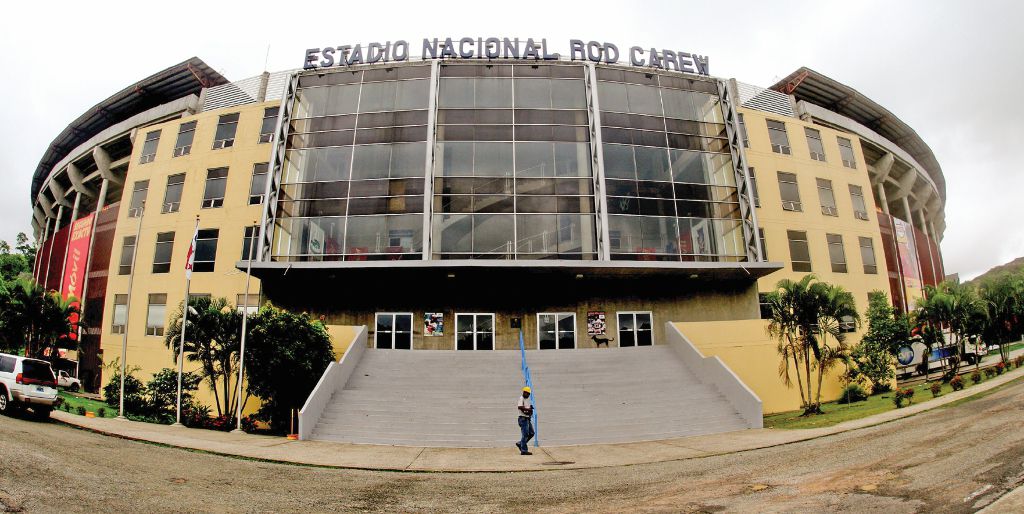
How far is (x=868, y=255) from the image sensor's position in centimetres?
3541

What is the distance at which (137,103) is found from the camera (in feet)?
138

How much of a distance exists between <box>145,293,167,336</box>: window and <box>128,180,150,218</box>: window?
24.9 ft

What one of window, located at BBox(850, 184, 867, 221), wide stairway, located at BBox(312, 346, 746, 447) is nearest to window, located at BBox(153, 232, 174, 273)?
wide stairway, located at BBox(312, 346, 746, 447)

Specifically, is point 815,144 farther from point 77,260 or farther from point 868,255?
point 77,260

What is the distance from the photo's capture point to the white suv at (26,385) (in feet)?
47.9

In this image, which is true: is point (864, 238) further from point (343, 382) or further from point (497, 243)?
point (343, 382)

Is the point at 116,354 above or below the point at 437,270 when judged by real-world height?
below

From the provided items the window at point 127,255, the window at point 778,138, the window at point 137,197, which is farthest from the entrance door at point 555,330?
the window at point 137,197

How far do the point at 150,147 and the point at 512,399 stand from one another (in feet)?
116

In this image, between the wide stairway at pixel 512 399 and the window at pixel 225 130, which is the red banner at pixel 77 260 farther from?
the wide stairway at pixel 512 399

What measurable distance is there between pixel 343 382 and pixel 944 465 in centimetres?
1882

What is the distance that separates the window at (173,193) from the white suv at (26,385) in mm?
21165

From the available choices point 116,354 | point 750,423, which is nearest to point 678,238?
point 750,423

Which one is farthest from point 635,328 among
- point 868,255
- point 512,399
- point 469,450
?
point 868,255
